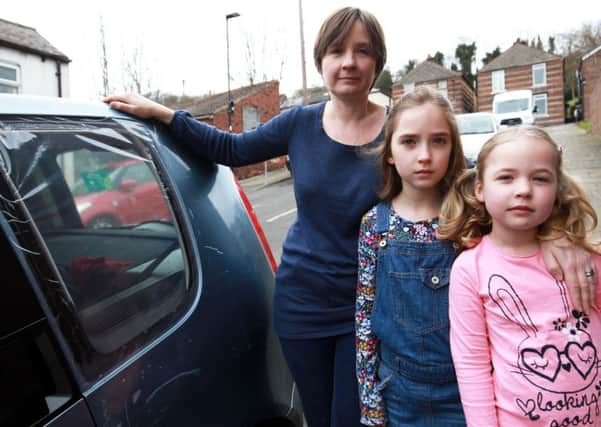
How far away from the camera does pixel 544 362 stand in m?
1.19

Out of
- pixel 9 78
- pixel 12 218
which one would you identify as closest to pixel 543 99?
pixel 9 78

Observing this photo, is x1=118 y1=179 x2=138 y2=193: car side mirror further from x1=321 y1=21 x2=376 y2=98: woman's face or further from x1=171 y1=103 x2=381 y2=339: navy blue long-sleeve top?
x1=321 y1=21 x2=376 y2=98: woman's face

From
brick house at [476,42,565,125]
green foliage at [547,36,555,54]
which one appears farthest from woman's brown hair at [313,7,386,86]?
green foliage at [547,36,555,54]

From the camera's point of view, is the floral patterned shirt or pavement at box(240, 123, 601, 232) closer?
the floral patterned shirt

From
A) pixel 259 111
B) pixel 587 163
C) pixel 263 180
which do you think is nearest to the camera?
pixel 587 163

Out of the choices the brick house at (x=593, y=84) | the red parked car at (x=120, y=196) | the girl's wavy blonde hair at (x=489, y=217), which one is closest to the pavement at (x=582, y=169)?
the brick house at (x=593, y=84)

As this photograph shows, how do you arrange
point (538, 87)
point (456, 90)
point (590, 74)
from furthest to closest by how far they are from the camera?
point (456, 90) → point (538, 87) → point (590, 74)

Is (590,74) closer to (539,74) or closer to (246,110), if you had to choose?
(539,74)

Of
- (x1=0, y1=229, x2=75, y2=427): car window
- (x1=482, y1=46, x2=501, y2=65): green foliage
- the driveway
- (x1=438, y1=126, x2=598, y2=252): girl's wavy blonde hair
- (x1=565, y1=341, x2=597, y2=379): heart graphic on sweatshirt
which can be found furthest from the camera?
(x1=482, y1=46, x2=501, y2=65): green foliage

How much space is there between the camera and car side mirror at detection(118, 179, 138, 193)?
4.58ft

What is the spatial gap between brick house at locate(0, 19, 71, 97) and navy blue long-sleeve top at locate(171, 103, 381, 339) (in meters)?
12.1

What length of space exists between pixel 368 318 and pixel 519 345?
17.0 inches

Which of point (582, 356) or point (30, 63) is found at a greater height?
point (30, 63)

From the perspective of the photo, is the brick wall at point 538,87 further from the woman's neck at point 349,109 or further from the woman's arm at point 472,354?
the woman's arm at point 472,354
